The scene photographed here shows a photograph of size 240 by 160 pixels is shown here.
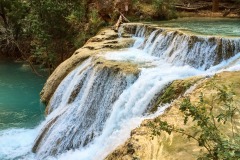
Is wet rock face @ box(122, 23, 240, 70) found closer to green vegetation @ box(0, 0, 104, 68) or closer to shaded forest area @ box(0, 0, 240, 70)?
green vegetation @ box(0, 0, 104, 68)

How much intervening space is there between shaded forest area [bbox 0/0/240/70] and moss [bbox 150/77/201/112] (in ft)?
30.0

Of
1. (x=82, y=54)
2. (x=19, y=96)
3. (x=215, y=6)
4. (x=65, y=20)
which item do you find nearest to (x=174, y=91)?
(x=82, y=54)

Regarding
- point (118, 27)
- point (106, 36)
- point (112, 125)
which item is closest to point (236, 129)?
point (112, 125)

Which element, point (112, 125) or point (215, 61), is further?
point (215, 61)

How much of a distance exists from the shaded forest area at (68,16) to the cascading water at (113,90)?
17.4ft

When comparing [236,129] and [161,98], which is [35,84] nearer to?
[161,98]

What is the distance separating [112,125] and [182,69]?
258 cm

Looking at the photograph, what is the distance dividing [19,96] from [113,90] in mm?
7720

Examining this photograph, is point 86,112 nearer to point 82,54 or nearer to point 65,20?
point 82,54

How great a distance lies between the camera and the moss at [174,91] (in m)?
6.63

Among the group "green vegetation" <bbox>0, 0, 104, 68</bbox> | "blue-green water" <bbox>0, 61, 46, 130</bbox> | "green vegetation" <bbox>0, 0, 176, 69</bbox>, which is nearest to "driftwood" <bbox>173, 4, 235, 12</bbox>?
"green vegetation" <bbox>0, 0, 176, 69</bbox>

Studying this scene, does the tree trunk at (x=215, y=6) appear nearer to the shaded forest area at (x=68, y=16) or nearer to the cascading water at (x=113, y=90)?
the shaded forest area at (x=68, y=16)

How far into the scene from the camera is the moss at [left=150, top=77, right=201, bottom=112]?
6633mm

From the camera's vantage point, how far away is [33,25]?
14.6m
